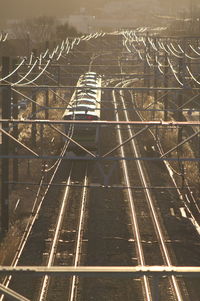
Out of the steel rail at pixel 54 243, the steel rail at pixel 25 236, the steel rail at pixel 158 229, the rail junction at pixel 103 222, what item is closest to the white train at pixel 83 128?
the rail junction at pixel 103 222

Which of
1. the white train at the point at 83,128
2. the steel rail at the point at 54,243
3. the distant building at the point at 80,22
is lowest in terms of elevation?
the steel rail at the point at 54,243

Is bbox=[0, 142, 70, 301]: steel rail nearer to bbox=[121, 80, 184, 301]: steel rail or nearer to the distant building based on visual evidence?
bbox=[121, 80, 184, 301]: steel rail

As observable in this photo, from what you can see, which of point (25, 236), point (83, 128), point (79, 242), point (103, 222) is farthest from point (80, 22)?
point (79, 242)

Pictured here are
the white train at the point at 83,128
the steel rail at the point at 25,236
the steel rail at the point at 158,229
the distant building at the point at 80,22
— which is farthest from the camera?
the distant building at the point at 80,22

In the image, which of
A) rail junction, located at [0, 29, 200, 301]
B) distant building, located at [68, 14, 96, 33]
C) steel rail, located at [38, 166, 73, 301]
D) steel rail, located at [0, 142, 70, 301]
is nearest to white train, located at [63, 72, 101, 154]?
rail junction, located at [0, 29, 200, 301]

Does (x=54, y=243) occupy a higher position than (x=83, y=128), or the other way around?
(x=83, y=128)

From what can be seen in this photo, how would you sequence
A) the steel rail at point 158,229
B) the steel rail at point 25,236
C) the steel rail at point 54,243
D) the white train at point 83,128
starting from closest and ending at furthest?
1. the steel rail at point 54,243
2. the steel rail at point 158,229
3. the steel rail at point 25,236
4. the white train at point 83,128

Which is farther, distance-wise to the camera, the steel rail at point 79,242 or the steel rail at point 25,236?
the steel rail at point 25,236

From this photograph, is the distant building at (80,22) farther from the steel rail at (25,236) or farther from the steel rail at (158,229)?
the steel rail at (25,236)

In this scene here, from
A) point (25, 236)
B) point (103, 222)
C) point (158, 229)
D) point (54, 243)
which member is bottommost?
point (54, 243)

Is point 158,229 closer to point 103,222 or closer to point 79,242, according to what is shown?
point 103,222

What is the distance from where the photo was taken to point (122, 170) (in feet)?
46.5

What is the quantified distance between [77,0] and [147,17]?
54.1 ft

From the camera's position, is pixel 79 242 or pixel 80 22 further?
pixel 80 22
